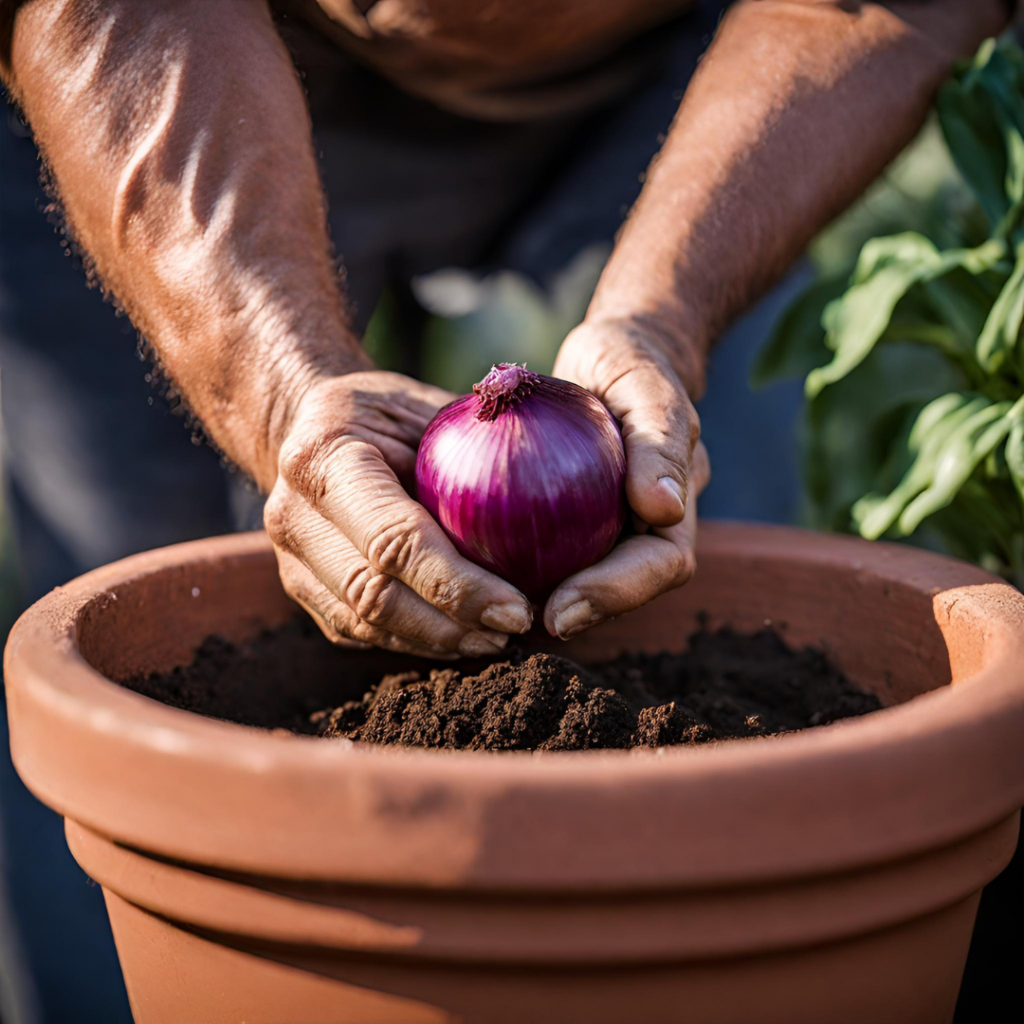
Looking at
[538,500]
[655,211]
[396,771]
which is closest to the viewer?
[396,771]

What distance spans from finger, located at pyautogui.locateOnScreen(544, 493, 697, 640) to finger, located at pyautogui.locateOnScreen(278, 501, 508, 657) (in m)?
0.07

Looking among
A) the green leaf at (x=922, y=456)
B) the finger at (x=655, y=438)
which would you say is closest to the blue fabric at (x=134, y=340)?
the green leaf at (x=922, y=456)

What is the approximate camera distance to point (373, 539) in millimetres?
813

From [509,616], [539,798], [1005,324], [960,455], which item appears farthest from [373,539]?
[1005,324]

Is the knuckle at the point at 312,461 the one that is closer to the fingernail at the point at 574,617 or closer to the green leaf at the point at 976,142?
the fingernail at the point at 574,617

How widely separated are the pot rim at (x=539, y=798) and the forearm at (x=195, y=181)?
48cm

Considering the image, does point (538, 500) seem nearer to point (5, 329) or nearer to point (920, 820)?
point (920, 820)

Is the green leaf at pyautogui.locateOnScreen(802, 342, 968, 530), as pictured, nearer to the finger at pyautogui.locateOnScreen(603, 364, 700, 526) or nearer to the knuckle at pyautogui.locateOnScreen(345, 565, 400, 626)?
the finger at pyautogui.locateOnScreen(603, 364, 700, 526)

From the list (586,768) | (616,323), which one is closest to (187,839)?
(586,768)

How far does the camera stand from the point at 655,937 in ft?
1.78

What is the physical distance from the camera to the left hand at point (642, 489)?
0.82 metres

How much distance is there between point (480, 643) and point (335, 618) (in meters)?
0.16

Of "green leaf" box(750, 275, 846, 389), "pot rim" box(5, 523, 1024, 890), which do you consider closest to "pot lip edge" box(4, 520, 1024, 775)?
"pot rim" box(5, 523, 1024, 890)

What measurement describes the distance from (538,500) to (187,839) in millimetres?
360
